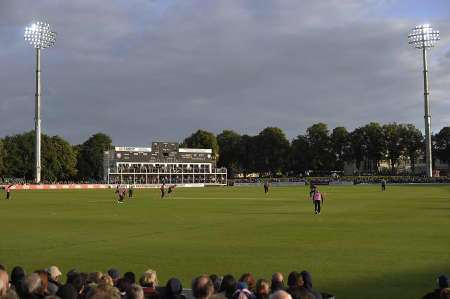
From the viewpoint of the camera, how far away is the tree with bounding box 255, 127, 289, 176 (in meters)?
173

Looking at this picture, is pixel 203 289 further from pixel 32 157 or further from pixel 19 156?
pixel 32 157

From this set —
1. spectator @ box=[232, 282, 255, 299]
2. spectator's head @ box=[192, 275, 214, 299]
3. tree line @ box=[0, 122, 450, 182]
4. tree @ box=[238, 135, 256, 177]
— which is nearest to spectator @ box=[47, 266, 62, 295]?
spectator's head @ box=[192, 275, 214, 299]

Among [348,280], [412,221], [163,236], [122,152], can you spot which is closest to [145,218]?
[163,236]

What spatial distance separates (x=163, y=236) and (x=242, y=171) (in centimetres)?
16297

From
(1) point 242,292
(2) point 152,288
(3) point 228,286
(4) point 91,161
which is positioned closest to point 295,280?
(3) point 228,286

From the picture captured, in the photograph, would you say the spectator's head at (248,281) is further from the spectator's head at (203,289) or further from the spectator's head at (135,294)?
the spectator's head at (135,294)

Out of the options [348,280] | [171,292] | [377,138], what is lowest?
[348,280]

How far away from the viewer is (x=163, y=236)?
69.8ft

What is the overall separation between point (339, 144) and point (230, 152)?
3553 centimetres

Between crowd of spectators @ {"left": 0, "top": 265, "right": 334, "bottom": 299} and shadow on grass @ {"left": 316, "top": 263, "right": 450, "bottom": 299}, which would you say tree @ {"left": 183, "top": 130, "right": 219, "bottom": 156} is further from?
crowd of spectators @ {"left": 0, "top": 265, "right": 334, "bottom": 299}

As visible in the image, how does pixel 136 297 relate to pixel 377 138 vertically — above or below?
below

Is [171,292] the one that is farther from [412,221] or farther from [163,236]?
[412,221]

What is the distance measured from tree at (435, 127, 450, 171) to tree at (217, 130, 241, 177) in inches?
2347

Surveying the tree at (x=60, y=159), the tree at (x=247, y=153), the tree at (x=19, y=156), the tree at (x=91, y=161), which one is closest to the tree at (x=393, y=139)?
the tree at (x=247, y=153)
